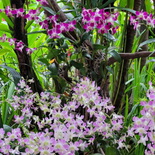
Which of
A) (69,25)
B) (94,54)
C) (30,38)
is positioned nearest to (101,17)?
(69,25)

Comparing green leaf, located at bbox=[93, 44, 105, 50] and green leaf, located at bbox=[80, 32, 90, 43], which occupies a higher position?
green leaf, located at bbox=[80, 32, 90, 43]

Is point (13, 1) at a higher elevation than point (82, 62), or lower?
higher

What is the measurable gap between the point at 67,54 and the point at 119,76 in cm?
23

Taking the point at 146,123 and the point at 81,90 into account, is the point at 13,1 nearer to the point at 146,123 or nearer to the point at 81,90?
the point at 81,90

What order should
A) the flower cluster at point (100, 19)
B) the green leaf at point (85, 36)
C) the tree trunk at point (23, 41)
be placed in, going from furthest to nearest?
1. the tree trunk at point (23, 41)
2. the green leaf at point (85, 36)
3. the flower cluster at point (100, 19)

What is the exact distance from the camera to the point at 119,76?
34.9 inches

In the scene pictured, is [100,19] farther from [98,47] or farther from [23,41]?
[23,41]

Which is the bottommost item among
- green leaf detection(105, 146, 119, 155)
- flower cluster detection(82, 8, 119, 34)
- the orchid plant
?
green leaf detection(105, 146, 119, 155)

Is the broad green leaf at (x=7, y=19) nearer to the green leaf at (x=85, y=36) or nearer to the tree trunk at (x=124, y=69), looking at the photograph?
the green leaf at (x=85, y=36)

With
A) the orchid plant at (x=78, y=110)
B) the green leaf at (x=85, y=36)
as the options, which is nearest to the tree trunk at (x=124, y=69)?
the orchid plant at (x=78, y=110)

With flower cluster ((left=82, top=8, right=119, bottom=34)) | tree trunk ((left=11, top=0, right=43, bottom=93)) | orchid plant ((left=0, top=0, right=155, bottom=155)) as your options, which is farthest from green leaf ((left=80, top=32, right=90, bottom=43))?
tree trunk ((left=11, top=0, right=43, bottom=93))

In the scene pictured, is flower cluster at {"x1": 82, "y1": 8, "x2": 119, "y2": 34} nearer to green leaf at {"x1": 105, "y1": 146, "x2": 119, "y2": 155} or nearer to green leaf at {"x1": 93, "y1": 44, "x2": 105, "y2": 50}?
green leaf at {"x1": 93, "y1": 44, "x2": 105, "y2": 50}

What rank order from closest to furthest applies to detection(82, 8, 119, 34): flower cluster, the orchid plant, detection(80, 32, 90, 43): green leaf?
1. the orchid plant
2. detection(82, 8, 119, 34): flower cluster
3. detection(80, 32, 90, 43): green leaf

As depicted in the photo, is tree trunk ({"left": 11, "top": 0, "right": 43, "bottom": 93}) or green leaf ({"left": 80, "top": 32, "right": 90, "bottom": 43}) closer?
green leaf ({"left": 80, "top": 32, "right": 90, "bottom": 43})
